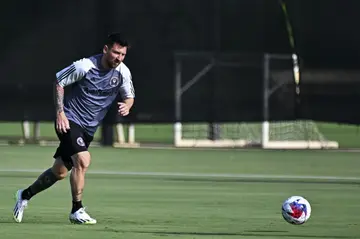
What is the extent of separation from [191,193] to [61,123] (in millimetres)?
3259

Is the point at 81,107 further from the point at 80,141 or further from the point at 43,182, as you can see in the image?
the point at 43,182

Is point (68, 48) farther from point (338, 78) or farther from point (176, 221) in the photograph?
point (176, 221)

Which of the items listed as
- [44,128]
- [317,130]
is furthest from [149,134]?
[317,130]

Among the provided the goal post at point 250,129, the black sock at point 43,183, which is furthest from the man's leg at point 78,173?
the goal post at point 250,129

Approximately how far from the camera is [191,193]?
38.5 ft

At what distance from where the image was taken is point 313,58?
659 inches

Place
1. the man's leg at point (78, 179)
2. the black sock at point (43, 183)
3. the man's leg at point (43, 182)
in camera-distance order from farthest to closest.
Result: the black sock at point (43, 183)
the man's leg at point (43, 182)
the man's leg at point (78, 179)

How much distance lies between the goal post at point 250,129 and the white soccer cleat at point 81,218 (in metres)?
8.43

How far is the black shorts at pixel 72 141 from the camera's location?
8.84 m

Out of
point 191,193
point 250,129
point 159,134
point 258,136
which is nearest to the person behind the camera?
point 191,193

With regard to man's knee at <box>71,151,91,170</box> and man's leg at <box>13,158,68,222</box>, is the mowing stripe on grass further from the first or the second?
man's knee at <box>71,151,91,170</box>

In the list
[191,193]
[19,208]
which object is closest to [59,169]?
[19,208]

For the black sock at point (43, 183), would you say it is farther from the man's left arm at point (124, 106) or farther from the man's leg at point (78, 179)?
the man's left arm at point (124, 106)

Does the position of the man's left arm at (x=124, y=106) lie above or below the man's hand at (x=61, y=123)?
above
